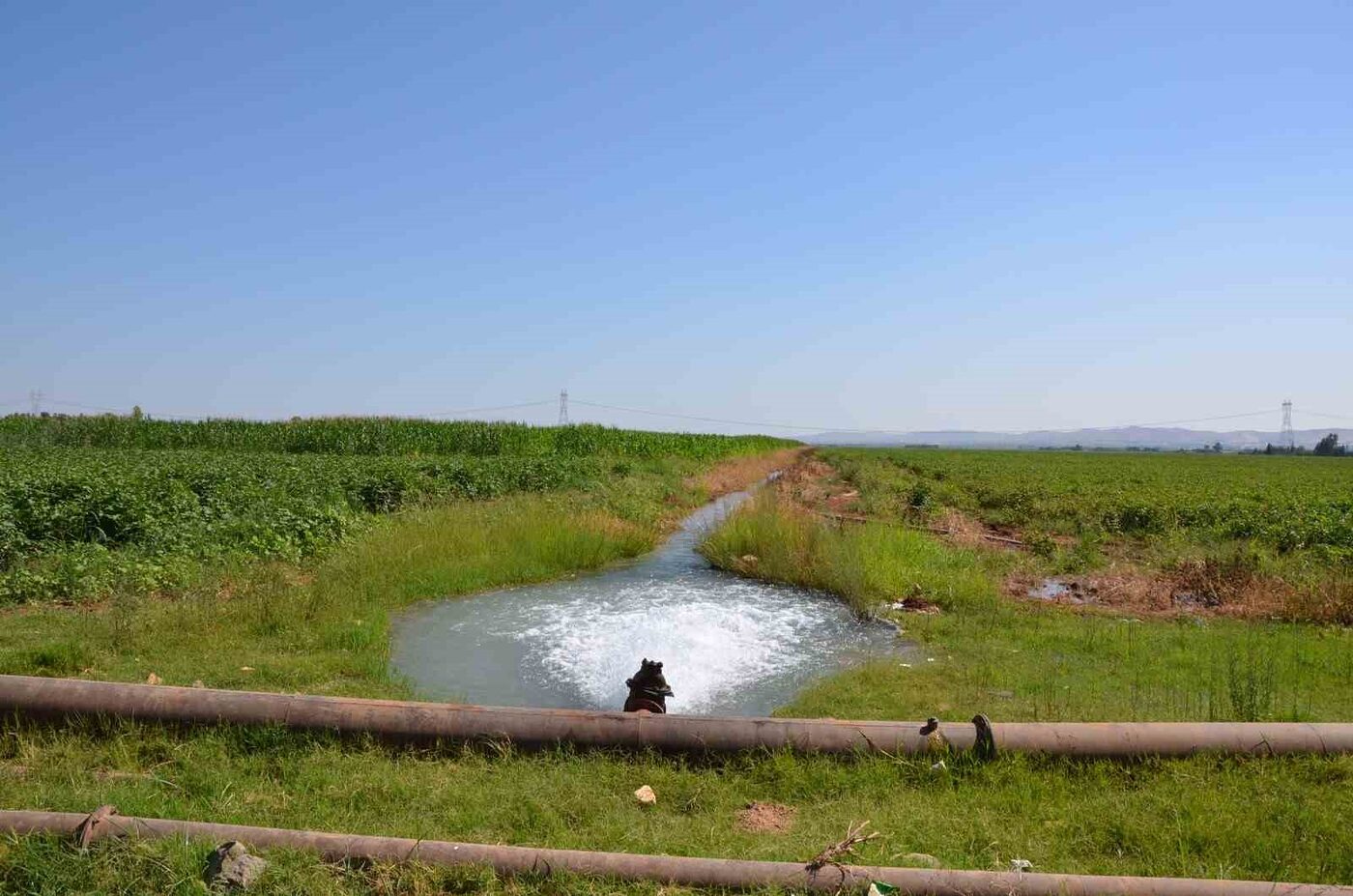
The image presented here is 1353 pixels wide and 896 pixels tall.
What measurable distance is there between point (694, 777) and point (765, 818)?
Result: 0.60 meters

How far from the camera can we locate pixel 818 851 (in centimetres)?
440

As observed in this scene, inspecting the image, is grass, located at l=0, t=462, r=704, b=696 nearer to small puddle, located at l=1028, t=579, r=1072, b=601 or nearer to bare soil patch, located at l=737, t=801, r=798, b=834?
bare soil patch, located at l=737, t=801, r=798, b=834

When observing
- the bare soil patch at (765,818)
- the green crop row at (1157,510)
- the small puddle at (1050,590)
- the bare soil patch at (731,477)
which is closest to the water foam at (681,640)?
the bare soil patch at (765,818)

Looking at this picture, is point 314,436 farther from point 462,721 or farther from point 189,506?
point 462,721

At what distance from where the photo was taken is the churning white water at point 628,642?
8.42 m

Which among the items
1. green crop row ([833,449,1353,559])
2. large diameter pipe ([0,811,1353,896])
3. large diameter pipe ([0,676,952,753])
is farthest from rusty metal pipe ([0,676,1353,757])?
green crop row ([833,449,1353,559])

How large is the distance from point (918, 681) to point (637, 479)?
18620 mm

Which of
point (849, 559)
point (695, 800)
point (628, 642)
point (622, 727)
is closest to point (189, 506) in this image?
point (628, 642)

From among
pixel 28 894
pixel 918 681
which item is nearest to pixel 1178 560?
pixel 918 681

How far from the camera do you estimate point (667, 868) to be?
397 centimetres

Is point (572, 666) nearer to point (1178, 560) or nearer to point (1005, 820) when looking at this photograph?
point (1005, 820)

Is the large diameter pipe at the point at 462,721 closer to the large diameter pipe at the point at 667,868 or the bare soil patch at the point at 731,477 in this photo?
the large diameter pipe at the point at 667,868

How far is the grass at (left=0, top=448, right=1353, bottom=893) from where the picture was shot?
4.36 metres

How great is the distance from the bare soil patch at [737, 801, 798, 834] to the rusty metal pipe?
1.54 feet
